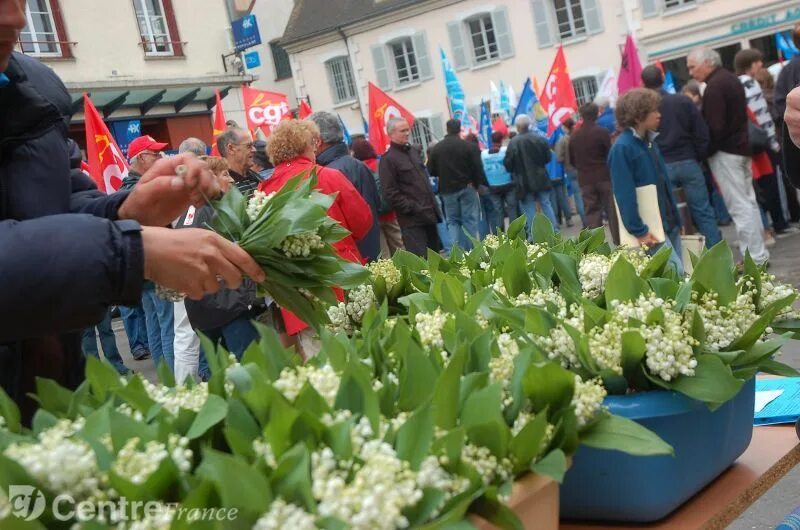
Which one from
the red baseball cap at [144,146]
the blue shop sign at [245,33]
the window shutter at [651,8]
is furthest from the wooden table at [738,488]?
the window shutter at [651,8]

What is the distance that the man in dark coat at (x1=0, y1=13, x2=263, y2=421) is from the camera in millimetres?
1495

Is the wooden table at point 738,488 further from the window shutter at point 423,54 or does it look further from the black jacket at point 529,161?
the window shutter at point 423,54

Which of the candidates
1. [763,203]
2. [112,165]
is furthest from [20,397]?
[763,203]

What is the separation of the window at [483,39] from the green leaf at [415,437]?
30198 mm

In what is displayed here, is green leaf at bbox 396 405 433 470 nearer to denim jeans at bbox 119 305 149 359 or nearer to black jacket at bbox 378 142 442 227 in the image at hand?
black jacket at bbox 378 142 442 227

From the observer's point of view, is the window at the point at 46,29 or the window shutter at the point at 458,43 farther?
the window shutter at the point at 458,43

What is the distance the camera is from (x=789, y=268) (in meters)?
8.05

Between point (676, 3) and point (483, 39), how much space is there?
6.14 m

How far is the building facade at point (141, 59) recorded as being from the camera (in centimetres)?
1850

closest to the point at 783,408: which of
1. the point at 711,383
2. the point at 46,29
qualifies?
the point at 711,383

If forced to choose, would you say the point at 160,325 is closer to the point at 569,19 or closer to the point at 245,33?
the point at 245,33

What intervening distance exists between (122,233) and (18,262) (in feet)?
0.55

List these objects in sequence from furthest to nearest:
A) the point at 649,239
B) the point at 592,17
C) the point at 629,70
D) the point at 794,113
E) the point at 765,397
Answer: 1. the point at 592,17
2. the point at 629,70
3. the point at 649,239
4. the point at 794,113
5. the point at 765,397

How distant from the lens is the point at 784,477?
14.1 ft
